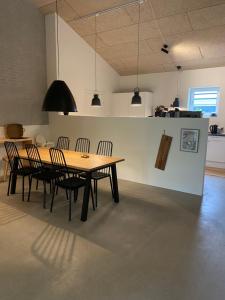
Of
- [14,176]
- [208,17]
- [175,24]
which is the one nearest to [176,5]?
[175,24]

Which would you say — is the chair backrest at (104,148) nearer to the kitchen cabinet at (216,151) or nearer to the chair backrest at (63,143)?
the chair backrest at (63,143)

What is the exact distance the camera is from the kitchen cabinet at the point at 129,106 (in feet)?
22.3

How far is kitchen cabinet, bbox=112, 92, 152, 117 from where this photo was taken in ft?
22.3

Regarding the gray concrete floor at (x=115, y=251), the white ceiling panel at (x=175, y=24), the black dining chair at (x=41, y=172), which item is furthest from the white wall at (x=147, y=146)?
the white ceiling panel at (x=175, y=24)

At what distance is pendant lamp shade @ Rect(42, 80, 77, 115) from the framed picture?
6.70 ft

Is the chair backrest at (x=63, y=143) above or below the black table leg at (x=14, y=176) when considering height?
above

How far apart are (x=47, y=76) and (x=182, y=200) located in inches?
171

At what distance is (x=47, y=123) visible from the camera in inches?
228

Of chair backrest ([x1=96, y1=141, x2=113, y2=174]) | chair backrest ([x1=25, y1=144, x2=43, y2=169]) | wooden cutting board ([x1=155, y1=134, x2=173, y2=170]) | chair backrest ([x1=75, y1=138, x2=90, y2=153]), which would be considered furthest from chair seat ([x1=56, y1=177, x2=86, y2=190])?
chair backrest ([x1=75, y1=138, x2=90, y2=153])

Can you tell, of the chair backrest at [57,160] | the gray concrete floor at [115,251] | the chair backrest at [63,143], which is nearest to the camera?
the gray concrete floor at [115,251]

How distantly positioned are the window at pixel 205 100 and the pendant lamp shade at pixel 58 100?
4.07 m

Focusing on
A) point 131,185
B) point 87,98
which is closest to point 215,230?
point 131,185

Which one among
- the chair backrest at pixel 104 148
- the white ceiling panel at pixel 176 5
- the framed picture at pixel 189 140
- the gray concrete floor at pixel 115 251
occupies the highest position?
the white ceiling panel at pixel 176 5

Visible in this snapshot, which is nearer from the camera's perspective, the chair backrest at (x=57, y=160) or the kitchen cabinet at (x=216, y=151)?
the chair backrest at (x=57, y=160)
